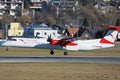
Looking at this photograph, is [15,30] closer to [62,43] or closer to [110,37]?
[62,43]

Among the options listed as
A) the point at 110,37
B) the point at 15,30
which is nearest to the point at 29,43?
the point at 110,37

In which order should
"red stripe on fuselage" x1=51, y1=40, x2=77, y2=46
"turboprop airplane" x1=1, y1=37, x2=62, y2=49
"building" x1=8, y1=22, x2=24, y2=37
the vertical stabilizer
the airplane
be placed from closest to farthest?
"turboprop airplane" x1=1, y1=37, x2=62, y2=49
the airplane
"red stripe on fuselage" x1=51, y1=40, x2=77, y2=46
the vertical stabilizer
"building" x1=8, y1=22, x2=24, y2=37

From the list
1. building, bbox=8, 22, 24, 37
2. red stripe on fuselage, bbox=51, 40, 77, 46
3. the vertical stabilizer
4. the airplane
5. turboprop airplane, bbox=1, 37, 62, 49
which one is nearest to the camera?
turboprop airplane, bbox=1, 37, 62, 49

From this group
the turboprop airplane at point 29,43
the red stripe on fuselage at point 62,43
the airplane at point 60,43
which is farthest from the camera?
the red stripe on fuselage at point 62,43

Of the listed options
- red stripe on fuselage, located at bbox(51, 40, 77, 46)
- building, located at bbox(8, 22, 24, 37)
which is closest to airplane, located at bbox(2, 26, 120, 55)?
red stripe on fuselage, located at bbox(51, 40, 77, 46)

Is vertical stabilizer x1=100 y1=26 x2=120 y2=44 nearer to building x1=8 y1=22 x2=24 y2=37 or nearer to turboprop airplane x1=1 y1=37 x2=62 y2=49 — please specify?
turboprop airplane x1=1 y1=37 x2=62 y2=49

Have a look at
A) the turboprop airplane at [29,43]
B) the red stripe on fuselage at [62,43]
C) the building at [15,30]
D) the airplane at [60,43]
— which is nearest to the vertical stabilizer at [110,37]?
the airplane at [60,43]

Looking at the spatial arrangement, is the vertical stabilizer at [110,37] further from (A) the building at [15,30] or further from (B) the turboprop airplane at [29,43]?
(A) the building at [15,30]

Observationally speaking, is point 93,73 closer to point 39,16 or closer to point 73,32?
point 73,32

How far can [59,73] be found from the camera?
1446 inches

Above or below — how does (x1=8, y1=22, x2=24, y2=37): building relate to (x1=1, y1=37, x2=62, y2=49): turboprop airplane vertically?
below

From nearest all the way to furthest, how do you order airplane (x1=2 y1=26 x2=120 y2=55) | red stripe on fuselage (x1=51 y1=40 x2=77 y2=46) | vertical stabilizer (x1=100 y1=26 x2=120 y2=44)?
1. airplane (x1=2 y1=26 x2=120 y2=55)
2. red stripe on fuselage (x1=51 y1=40 x2=77 y2=46)
3. vertical stabilizer (x1=100 y1=26 x2=120 y2=44)

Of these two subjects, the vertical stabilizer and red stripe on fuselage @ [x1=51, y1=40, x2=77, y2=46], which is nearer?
red stripe on fuselage @ [x1=51, y1=40, x2=77, y2=46]

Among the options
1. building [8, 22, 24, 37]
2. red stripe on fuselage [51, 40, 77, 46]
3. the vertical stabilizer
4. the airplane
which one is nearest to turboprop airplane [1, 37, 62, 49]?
the airplane
